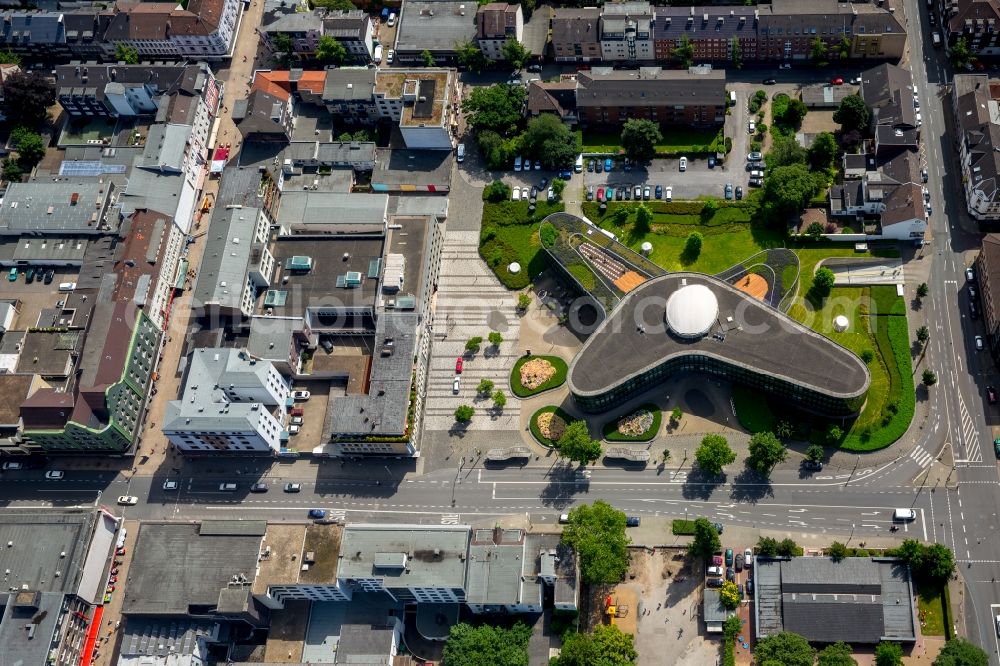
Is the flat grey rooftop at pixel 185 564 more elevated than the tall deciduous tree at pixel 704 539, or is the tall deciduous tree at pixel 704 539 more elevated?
the tall deciduous tree at pixel 704 539

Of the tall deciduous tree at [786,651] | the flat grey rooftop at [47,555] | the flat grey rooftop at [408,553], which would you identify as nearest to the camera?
the tall deciduous tree at [786,651]

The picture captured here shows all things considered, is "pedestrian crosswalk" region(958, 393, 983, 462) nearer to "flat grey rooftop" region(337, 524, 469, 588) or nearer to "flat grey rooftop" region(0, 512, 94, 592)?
"flat grey rooftop" region(337, 524, 469, 588)

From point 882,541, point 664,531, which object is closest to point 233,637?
point 664,531

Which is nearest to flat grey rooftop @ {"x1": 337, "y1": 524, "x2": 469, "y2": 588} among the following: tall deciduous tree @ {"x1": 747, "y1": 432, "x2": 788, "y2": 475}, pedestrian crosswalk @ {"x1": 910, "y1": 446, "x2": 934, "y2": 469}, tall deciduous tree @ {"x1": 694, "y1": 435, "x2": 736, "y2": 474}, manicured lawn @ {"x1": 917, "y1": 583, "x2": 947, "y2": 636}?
tall deciduous tree @ {"x1": 694, "y1": 435, "x2": 736, "y2": 474}

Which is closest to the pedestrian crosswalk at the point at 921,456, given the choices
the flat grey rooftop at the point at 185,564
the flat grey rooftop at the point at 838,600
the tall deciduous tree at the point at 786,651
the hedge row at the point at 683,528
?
the flat grey rooftop at the point at 838,600

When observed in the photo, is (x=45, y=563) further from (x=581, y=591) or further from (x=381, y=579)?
(x=581, y=591)

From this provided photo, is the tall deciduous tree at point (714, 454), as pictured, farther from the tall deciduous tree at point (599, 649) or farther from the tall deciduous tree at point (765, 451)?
the tall deciduous tree at point (599, 649)

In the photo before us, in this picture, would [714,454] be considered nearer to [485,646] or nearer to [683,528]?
[683,528]
